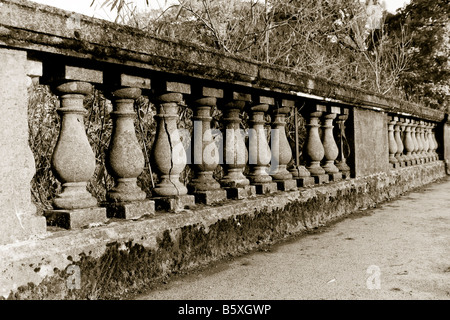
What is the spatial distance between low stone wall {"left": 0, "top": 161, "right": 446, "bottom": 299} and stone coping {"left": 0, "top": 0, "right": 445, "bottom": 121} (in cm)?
80

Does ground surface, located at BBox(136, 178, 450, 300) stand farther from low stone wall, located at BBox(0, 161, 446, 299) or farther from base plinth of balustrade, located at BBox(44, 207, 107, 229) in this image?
base plinth of balustrade, located at BBox(44, 207, 107, 229)

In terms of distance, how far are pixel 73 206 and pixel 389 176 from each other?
4621 millimetres

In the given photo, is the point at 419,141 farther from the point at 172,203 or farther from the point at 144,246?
the point at 144,246

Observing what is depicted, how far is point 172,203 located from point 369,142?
11.3 ft

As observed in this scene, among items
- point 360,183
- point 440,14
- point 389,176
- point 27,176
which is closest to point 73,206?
point 27,176

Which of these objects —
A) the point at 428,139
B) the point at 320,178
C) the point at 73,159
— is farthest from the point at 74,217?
the point at 428,139

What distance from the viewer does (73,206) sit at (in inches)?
83.0

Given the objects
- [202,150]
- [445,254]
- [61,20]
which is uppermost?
[61,20]

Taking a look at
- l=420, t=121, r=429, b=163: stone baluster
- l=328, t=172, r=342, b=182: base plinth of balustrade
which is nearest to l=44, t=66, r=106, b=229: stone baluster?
l=328, t=172, r=342, b=182: base plinth of balustrade

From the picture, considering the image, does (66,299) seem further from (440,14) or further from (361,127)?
(440,14)

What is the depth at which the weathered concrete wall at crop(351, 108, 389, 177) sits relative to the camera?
195 inches

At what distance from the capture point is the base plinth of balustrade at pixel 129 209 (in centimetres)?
231

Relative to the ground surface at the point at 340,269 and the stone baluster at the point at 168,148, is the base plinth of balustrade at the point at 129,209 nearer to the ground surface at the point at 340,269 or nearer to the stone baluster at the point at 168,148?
the stone baluster at the point at 168,148

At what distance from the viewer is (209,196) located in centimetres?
289
